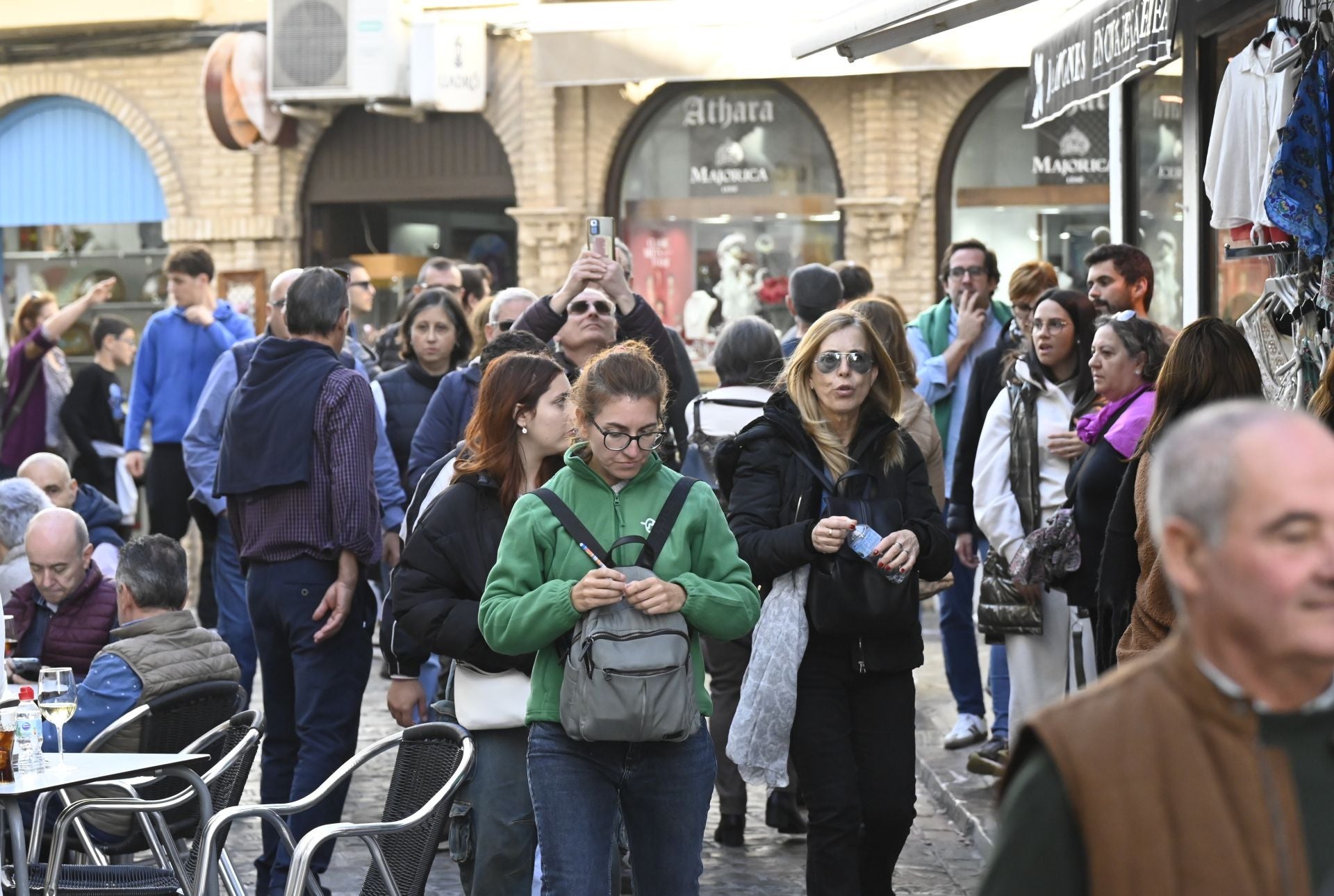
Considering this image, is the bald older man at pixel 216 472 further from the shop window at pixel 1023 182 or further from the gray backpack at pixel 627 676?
the shop window at pixel 1023 182

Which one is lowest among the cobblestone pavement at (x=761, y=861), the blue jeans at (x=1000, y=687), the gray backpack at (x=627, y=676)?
the cobblestone pavement at (x=761, y=861)

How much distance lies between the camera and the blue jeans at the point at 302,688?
6.69 meters

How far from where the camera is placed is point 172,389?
10.9m

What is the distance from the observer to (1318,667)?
7.13 feet

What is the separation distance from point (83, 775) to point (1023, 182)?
12.7 meters

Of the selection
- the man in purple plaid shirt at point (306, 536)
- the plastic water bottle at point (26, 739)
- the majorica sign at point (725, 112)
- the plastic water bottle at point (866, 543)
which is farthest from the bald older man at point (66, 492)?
the majorica sign at point (725, 112)

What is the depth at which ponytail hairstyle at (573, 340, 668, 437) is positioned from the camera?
4.72 meters

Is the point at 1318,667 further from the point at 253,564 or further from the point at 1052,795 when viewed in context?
the point at 253,564

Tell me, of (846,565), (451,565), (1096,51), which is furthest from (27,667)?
(1096,51)

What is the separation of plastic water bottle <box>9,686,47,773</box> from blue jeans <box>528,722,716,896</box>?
153 cm

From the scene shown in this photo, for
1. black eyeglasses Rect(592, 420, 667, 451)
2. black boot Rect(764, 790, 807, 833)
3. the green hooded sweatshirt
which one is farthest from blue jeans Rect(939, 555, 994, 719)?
black eyeglasses Rect(592, 420, 667, 451)

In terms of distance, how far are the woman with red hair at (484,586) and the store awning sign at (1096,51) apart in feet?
9.38

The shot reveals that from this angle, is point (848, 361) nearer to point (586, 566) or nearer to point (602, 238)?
point (586, 566)

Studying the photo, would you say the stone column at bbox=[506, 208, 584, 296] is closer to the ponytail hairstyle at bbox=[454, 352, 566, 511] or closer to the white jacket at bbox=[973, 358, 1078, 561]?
the white jacket at bbox=[973, 358, 1078, 561]
